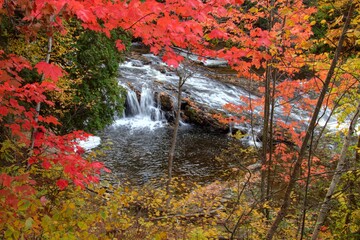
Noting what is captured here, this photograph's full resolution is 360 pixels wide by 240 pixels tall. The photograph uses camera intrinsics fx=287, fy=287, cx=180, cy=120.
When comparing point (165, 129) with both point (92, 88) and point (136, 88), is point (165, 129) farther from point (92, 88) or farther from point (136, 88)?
point (92, 88)

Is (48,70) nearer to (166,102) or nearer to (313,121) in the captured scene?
(313,121)

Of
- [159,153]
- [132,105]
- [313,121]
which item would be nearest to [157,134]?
[159,153]

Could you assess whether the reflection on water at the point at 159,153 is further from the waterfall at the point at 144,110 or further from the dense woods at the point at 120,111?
the dense woods at the point at 120,111

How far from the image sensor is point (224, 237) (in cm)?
527

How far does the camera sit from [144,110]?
1605 cm

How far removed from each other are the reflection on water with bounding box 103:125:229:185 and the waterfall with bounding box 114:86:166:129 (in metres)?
0.78

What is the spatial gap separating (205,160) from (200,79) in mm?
8918

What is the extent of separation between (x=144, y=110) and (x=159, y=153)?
4.63m

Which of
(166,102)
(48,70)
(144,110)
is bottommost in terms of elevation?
(144,110)

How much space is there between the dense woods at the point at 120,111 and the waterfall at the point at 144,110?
557cm

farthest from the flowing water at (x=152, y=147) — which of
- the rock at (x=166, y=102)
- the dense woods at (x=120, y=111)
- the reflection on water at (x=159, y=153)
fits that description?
the dense woods at (x=120, y=111)

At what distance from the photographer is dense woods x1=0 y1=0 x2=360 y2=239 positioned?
9.32 feet

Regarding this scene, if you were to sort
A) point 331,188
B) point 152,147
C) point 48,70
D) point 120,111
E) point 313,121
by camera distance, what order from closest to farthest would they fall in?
point 48,70
point 313,121
point 331,188
point 120,111
point 152,147

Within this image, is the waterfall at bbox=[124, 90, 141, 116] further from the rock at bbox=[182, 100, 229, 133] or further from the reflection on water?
the rock at bbox=[182, 100, 229, 133]
